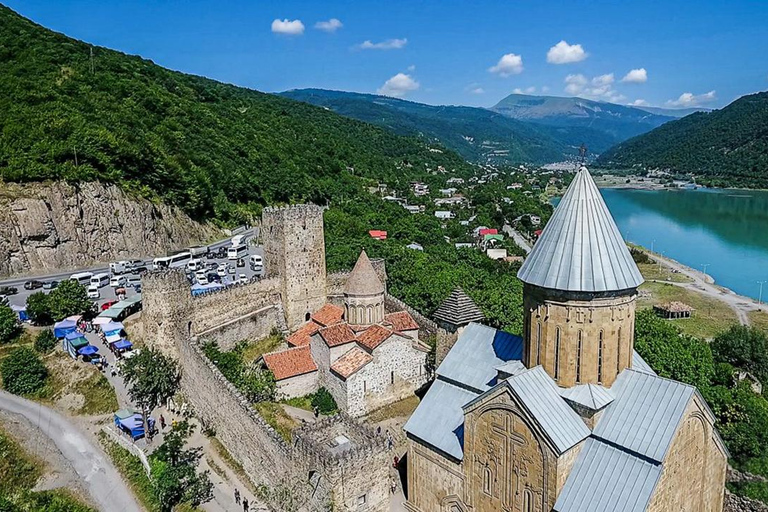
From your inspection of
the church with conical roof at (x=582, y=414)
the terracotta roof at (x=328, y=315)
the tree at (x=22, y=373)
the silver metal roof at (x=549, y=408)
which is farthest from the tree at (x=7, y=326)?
the silver metal roof at (x=549, y=408)

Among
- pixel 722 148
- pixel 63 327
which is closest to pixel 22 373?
pixel 63 327

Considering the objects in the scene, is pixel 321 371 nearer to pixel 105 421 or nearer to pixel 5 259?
pixel 105 421

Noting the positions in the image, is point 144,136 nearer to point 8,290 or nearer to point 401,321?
point 8,290

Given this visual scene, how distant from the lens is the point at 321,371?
18.4 meters

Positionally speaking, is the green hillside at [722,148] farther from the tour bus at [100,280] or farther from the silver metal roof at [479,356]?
the tour bus at [100,280]

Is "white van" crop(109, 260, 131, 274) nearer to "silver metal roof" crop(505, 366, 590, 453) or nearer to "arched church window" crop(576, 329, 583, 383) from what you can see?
"silver metal roof" crop(505, 366, 590, 453)

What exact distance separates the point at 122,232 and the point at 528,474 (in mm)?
26001

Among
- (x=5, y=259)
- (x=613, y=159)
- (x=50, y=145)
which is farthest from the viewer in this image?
(x=613, y=159)

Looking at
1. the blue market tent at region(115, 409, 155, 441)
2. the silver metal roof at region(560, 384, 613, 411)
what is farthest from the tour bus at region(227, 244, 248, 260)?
the silver metal roof at region(560, 384, 613, 411)

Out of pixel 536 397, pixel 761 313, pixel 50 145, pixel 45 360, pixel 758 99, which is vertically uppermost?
pixel 758 99

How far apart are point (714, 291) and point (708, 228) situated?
38.6 meters

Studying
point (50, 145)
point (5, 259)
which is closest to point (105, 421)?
point (5, 259)

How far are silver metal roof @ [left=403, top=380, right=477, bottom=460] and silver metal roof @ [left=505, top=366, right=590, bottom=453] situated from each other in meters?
2.43

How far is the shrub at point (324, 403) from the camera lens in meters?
A: 17.5
